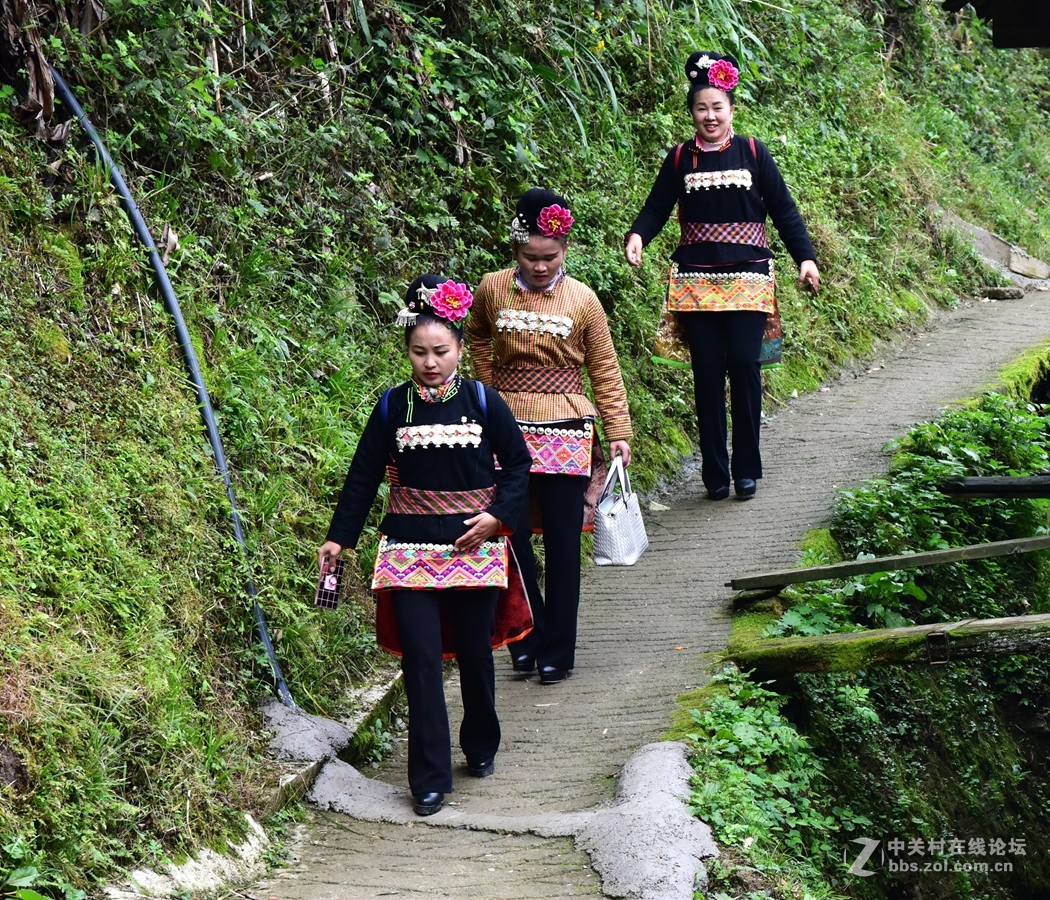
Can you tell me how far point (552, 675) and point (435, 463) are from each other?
1.54 meters

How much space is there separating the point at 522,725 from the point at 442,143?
14.4ft

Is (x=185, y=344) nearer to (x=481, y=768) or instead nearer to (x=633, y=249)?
(x=481, y=768)

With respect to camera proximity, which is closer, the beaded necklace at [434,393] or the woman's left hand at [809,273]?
the beaded necklace at [434,393]

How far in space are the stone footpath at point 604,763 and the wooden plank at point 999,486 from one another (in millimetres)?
619

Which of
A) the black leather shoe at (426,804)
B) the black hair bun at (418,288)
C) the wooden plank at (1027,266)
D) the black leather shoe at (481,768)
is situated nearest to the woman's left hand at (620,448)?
the black hair bun at (418,288)

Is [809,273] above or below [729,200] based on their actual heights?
below

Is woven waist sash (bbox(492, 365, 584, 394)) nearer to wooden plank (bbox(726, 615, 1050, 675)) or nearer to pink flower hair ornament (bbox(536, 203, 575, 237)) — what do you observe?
pink flower hair ornament (bbox(536, 203, 575, 237))

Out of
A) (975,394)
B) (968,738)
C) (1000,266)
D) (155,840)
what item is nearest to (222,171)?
(155,840)

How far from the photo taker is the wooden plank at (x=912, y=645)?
17.3 ft

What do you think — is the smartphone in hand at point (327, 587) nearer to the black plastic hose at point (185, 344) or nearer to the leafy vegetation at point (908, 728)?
the black plastic hose at point (185, 344)

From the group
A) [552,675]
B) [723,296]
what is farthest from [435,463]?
[723,296]

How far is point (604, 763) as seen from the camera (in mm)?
5082

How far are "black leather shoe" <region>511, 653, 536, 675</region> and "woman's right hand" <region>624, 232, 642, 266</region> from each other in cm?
215

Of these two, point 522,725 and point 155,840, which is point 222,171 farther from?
point 155,840
